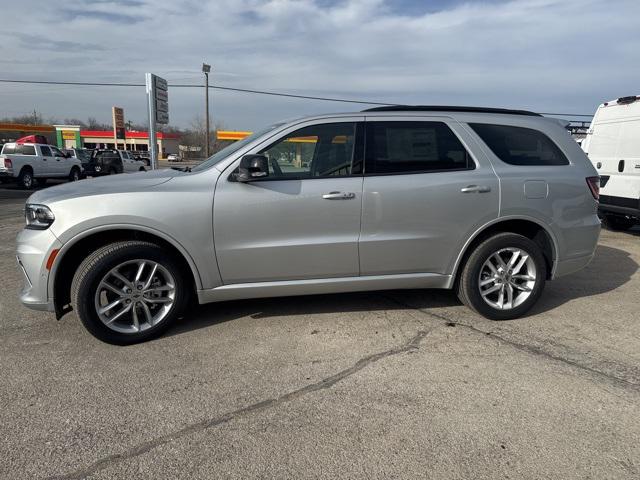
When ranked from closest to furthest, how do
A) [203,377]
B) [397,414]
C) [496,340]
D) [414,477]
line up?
[414,477] → [397,414] → [203,377] → [496,340]

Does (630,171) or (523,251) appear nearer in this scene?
(523,251)

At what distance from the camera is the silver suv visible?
355 cm

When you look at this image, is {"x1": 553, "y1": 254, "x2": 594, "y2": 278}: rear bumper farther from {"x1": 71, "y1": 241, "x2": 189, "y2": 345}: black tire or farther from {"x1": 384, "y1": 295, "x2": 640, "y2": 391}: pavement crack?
A: {"x1": 71, "y1": 241, "x2": 189, "y2": 345}: black tire

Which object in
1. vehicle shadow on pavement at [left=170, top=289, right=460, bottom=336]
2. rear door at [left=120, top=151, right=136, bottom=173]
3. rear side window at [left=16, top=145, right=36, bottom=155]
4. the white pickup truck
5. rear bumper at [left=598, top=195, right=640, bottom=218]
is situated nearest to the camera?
vehicle shadow on pavement at [left=170, top=289, right=460, bottom=336]

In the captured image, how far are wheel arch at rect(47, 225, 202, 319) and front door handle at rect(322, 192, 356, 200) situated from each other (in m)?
1.19

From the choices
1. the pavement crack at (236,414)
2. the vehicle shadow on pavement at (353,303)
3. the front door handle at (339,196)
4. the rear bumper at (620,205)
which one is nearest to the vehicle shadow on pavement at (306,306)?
the vehicle shadow on pavement at (353,303)

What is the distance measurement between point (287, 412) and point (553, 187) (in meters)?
3.09

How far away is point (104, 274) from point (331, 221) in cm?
179

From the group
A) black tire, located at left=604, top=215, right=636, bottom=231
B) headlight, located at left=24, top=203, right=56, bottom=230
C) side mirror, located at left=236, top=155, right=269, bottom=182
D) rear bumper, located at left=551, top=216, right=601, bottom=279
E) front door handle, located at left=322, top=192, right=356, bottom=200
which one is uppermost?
side mirror, located at left=236, top=155, right=269, bottom=182

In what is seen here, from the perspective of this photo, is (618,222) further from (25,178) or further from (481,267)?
(25,178)

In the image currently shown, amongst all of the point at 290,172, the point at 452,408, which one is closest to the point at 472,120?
the point at 290,172

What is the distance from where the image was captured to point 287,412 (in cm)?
279

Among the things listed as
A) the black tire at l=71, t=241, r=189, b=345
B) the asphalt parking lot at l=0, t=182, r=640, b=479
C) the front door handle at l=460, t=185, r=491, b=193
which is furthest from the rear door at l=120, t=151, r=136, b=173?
the front door handle at l=460, t=185, r=491, b=193

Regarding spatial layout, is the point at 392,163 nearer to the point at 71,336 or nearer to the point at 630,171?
the point at 71,336
